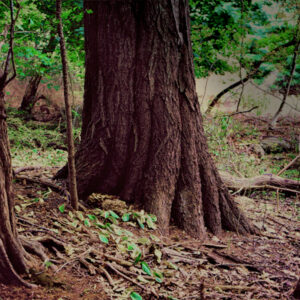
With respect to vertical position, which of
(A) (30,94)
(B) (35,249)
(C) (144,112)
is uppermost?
(A) (30,94)

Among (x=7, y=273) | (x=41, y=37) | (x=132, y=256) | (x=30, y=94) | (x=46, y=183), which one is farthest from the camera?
(x=30, y=94)

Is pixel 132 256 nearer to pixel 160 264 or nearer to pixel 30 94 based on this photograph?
pixel 160 264

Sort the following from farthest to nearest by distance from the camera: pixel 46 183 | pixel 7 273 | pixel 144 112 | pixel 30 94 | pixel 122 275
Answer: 1. pixel 30 94
2. pixel 46 183
3. pixel 144 112
4. pixel 122 275
5. pixel 7 273

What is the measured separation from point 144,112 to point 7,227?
5.39 ft

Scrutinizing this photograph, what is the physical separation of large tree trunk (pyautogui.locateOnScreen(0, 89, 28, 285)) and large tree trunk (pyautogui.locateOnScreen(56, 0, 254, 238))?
1.35m

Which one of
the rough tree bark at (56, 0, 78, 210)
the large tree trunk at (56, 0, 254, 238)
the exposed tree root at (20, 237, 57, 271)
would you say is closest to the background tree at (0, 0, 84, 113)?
the large tree trunk at (56, 0, 254, 238)

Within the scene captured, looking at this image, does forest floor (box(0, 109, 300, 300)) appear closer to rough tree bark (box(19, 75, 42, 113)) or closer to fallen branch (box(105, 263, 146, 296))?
fallen branch (box(105, 263, 146, 296))

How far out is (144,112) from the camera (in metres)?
2.80

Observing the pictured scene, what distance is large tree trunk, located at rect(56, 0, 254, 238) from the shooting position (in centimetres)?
277

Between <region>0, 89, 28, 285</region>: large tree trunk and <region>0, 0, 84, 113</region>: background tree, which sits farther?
<region>0, 0, 84, 113</region>: background tree

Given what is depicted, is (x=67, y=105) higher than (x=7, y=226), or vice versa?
(x=67, y=105)

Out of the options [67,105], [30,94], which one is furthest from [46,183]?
[30,94]

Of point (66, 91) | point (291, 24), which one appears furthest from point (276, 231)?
point (291, 24)

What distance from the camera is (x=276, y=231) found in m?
3.49
